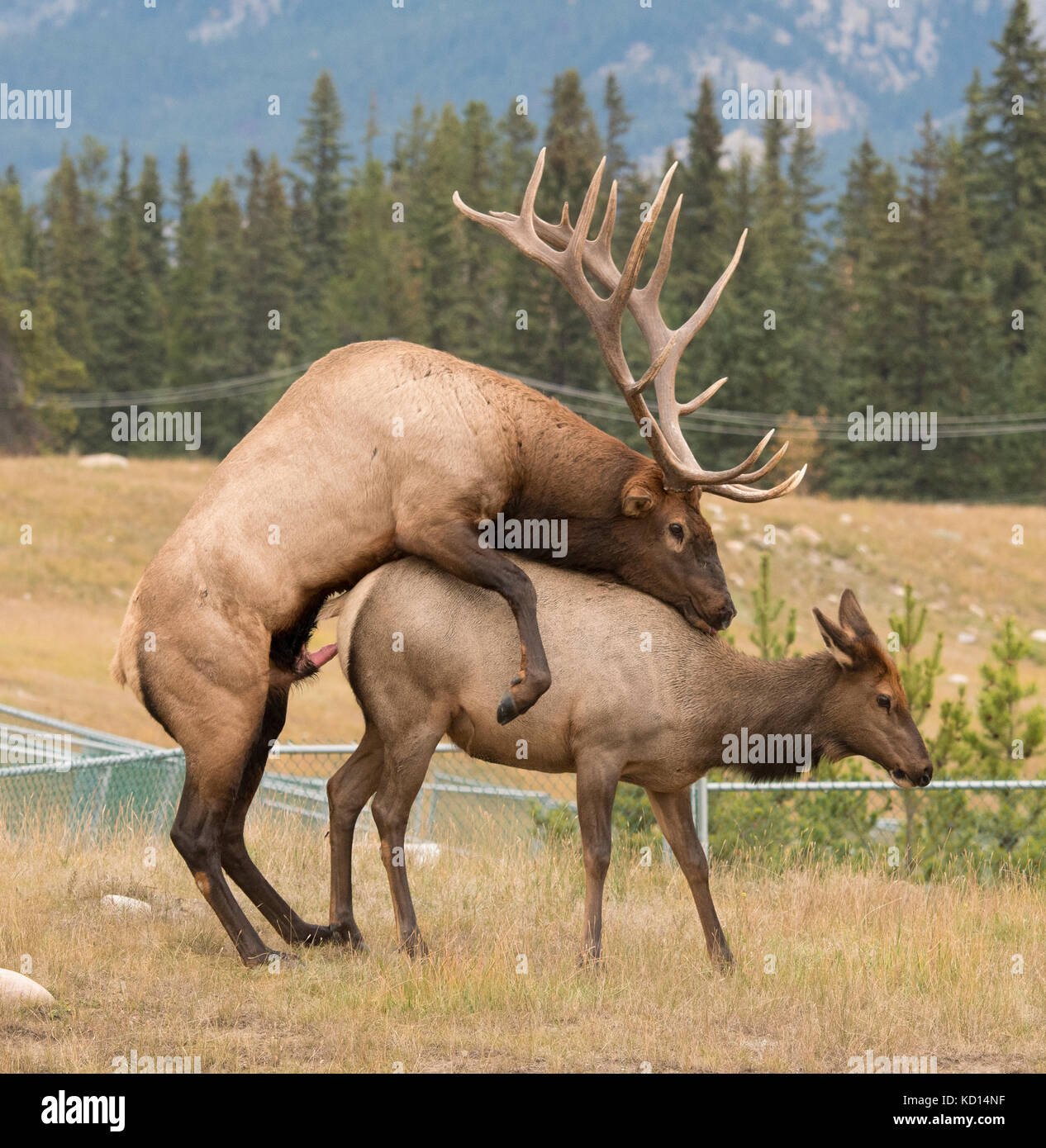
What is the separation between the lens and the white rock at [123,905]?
8219mm

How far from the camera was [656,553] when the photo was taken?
25.4ft

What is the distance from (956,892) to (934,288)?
49.9 metres

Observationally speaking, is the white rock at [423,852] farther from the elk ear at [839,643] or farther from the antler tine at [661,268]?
the antler tine at [661,268]

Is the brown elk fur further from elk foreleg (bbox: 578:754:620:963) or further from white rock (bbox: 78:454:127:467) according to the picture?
white rock (bbox: 78:454:127:467)

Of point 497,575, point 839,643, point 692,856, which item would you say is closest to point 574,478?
point 497,575

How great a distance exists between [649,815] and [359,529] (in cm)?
534

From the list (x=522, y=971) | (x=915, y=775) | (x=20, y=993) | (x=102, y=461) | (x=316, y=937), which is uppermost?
(x=915, y=775)

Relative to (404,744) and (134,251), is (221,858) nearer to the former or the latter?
(404,744)

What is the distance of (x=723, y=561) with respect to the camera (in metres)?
44.4

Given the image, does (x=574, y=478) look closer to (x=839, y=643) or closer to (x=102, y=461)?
(x=839, y=643)

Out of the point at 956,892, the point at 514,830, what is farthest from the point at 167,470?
the point at 956,892

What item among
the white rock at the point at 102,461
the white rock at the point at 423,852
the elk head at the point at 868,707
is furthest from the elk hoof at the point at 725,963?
the white rock at the point at 102,461

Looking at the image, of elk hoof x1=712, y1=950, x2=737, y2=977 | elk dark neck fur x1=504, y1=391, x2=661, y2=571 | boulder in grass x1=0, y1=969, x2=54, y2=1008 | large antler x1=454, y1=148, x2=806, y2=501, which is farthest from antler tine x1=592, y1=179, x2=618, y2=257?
boulder in grass x1=0, y1=969, x2=54, y2=1008

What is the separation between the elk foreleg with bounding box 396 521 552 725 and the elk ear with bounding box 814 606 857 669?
1501 millimetres
